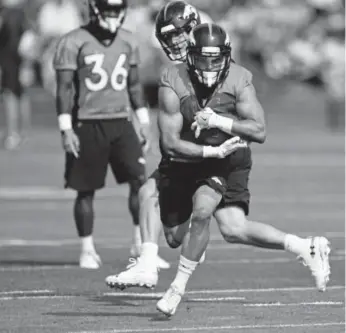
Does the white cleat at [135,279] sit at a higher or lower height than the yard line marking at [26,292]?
higher

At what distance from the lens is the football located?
868 centimetres

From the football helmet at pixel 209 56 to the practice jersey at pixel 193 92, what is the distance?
6 centimetres

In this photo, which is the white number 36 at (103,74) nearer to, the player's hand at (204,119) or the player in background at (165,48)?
the player in background at (165,48)

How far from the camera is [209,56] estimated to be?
851 centimetres

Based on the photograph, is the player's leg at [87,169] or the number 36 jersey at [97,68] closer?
the number 36 jersey at [97,68]

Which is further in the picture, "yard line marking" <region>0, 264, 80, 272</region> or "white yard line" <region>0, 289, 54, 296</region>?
"yard line marking" <region>0, 264, 80, 272</region>

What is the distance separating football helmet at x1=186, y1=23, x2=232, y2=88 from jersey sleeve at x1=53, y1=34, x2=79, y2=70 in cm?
231

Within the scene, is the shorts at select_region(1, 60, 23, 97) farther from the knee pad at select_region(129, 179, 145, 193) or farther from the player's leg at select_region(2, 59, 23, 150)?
the knee pad at select_region(129, 179, 145, 193)

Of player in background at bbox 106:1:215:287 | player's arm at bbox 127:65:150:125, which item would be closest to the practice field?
player in background at bbox 106:1:215:287

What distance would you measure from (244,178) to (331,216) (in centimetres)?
589

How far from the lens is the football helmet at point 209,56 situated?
8.51 meters

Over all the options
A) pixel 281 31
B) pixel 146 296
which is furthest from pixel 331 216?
pixel 281 31

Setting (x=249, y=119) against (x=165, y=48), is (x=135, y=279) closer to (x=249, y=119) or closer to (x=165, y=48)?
(x=249, y=119)

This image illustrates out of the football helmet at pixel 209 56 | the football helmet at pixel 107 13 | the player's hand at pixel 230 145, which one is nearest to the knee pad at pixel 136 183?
the football helmet at pixel 107 13
